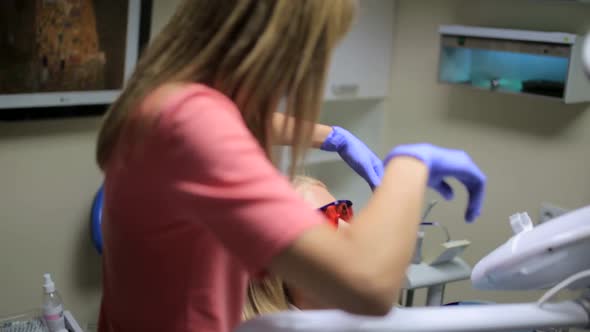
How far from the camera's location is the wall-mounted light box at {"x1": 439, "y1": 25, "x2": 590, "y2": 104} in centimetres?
→ 210

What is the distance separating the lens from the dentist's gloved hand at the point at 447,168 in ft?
2.60

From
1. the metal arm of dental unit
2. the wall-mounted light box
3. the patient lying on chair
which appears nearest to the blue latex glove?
the patient lying on chair

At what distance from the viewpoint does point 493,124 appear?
2.47m

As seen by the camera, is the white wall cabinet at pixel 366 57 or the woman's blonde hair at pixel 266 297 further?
the white wall cabinet at pixel 366 57

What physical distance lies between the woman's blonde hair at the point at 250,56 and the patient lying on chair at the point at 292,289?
0.51 metres

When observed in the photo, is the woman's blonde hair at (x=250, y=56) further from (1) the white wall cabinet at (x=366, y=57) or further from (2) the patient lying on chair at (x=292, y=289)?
(1) the white wall cabinet at (x=366, y=57)

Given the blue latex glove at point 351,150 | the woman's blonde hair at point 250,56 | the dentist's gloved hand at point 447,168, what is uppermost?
the woman's blonde hair at point 250,56

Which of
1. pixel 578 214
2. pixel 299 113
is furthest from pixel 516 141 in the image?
pixel 299 113

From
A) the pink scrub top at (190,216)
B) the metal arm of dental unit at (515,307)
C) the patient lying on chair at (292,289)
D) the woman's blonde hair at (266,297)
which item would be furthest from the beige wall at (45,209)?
the metal arm of dental unit at (515,307)

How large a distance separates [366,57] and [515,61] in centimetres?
61

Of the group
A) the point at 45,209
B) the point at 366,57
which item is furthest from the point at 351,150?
the point at 366,57

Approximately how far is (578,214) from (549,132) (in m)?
1.37

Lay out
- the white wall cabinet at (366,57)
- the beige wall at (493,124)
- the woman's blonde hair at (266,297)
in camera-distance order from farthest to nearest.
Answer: the white wall cabinet at (366,57), the beige wall at (493,124), the woman's blonde hair at (266,297)

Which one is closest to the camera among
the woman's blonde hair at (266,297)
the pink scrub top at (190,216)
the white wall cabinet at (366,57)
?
the pink scrub top at (190,216)
